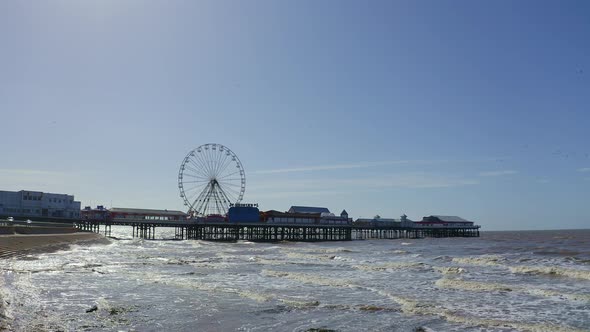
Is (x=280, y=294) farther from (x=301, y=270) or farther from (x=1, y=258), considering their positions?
(x=1, y=258)

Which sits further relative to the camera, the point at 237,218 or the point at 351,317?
the point at 237,218

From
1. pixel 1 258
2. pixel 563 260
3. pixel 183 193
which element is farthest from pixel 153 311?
pixel 183 193

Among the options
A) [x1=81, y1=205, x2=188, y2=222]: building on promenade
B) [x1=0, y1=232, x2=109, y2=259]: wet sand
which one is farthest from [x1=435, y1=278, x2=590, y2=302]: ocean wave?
[x1=81, y1=205, x2=188, y2=222]: building on promenade

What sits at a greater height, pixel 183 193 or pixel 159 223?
pixel 183 193

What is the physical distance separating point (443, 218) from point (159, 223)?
6805 centimetres

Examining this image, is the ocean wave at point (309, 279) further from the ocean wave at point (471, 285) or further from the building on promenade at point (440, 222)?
the building on promenade at point (440, 222)

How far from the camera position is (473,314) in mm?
15164

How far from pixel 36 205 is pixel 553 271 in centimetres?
8093

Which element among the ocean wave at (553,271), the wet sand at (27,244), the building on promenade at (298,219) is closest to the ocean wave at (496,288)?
the ocean wave at (553,271)

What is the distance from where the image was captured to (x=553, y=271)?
86.4ft

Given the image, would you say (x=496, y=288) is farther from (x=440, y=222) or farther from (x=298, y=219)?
(x=440, y=222)

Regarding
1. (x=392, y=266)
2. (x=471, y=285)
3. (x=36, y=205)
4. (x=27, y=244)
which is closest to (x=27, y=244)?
(x=27, y=244)

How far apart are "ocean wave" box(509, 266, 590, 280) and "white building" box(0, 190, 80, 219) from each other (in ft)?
239

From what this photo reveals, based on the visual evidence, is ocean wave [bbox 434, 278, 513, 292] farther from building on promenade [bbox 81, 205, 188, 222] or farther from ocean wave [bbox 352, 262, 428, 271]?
building on promenade [bbox 81, 205, 188, 222]
